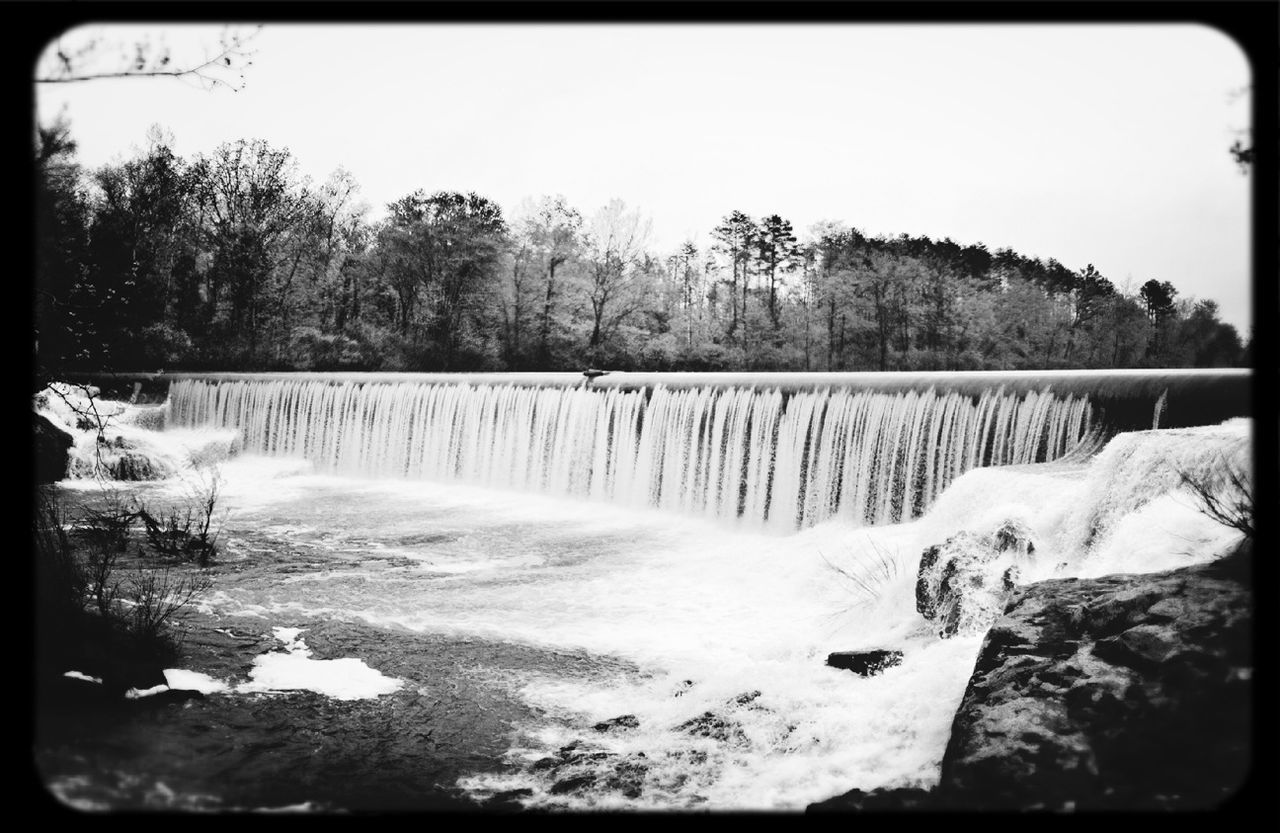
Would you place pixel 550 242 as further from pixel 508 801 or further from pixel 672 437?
pixel 508 801

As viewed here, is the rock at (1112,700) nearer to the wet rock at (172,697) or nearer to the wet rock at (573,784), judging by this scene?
the wet rock at (573,784)

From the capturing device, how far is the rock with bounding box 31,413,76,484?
43.4 feet

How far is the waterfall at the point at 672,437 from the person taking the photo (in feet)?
33.5

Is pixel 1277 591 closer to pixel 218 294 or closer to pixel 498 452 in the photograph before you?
pixel 498 452

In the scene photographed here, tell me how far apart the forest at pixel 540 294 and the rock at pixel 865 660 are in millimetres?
19312

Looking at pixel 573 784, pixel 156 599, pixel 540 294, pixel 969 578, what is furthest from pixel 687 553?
pixel 540 294

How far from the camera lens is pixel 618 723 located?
4691mm

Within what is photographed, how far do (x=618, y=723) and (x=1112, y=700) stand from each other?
2.72m

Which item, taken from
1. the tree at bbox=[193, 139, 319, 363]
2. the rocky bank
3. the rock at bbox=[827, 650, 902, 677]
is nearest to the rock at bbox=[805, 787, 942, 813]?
the rocky bank

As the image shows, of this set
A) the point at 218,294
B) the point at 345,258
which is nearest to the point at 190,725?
the point at 218,294

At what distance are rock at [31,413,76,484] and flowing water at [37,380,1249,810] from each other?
2039mm

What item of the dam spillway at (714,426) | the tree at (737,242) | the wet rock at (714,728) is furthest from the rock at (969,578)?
the tree at (737,242)

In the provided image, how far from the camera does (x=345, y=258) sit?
3319 centimetres

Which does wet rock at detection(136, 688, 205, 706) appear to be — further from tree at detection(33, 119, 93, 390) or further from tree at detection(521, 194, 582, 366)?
tree at detection(521, 194, 582, 366)
